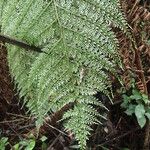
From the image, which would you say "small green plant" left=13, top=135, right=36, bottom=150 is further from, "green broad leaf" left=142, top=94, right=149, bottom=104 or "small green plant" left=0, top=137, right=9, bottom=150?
"green broad leaf" left=142, top=94, right=149, bottom=104

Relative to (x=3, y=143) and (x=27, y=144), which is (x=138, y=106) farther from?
(x=3, y=143)

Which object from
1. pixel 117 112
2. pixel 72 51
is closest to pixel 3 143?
pixel 117 112

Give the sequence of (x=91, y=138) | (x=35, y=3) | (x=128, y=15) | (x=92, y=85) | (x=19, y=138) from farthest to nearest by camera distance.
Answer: (x=19, y=138) → (x=91, y=138) → (x=128, y=15) → (x=35, y=3) → (x=92, y=85)

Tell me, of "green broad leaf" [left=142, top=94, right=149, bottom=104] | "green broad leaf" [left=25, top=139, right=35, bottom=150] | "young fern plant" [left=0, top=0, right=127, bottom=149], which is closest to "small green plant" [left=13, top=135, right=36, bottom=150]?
"green broad leaf" [left=25, top=139, right=35, bottom=150]

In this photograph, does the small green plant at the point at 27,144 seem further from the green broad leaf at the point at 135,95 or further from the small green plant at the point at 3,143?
the green broad leaf at the point at 135,95

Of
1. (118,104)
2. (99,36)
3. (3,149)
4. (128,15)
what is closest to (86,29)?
(99,36)

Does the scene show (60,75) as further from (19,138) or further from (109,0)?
(19,138)

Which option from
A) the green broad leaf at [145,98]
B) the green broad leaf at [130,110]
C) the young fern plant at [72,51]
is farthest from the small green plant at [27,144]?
the young fern plant at [72,51]
